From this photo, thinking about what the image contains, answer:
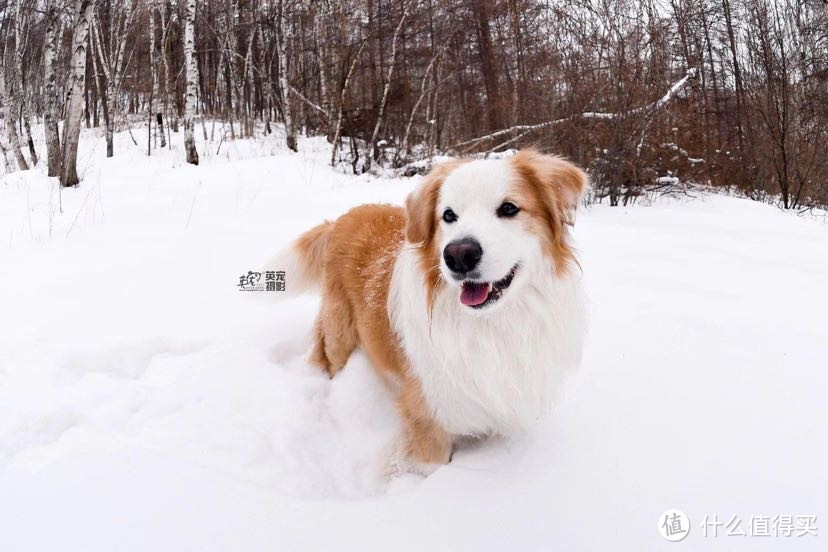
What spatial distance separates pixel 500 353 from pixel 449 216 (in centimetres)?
57

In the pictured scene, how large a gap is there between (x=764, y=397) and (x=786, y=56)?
13127 mm

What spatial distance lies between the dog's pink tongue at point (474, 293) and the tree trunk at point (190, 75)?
11397mm

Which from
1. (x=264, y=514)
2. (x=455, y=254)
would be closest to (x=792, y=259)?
(x=455, y=254)

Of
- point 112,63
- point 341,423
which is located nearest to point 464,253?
point 341,423

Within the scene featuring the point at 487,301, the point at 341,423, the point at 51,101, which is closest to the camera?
the point at 487,301

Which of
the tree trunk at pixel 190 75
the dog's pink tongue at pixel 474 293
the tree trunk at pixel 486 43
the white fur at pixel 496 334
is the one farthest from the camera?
the tree trunk at pixel 486 43

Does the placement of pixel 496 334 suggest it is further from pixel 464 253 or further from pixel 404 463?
pixel 404 463

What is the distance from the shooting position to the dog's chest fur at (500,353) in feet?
5.89

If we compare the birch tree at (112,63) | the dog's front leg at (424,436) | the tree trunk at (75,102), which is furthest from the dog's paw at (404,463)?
the birch tree at (112,63)

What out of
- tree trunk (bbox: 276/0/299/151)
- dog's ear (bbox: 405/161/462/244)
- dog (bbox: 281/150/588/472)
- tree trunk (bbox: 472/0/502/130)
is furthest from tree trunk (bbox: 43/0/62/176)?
tree trunk (bbox: 472/0/502/130)

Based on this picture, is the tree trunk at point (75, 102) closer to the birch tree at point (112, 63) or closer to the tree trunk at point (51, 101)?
the tree trunk at point (51, 101)

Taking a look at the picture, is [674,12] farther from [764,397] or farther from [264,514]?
[264,514]

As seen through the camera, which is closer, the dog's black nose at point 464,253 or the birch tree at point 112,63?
the dog's black nose at point 464,253

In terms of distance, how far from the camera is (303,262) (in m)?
3.04
